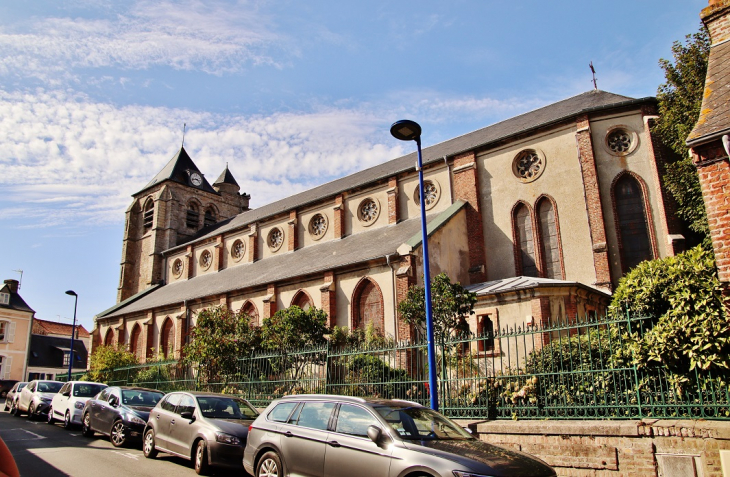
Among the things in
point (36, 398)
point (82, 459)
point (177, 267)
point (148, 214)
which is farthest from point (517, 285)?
point (148, 214)

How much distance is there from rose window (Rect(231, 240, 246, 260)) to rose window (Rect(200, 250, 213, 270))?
2400mm

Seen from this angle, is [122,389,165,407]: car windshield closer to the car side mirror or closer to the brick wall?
the car side mirror

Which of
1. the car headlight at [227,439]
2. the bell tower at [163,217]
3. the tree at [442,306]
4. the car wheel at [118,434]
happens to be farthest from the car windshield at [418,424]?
the bell tower at [163,217]

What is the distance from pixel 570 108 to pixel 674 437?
700 inches

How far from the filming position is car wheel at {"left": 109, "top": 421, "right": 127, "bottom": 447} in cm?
1149

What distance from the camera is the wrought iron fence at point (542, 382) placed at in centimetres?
755

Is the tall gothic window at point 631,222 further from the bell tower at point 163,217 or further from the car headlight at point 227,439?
the bell tower at point 163,217

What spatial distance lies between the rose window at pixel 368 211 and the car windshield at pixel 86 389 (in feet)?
47.7

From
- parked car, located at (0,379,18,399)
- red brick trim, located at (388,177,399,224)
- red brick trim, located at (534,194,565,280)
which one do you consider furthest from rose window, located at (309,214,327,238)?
parked car, located at (0,379,18,399)

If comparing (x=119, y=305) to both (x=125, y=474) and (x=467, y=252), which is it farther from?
(x=125, y=474)

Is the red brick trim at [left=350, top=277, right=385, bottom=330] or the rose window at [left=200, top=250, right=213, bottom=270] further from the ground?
the rose window at [left=200, top=250, right=213, bottom=270]

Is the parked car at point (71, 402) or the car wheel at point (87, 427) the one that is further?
the parked car at point (71, 402)

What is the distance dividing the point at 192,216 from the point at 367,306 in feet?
85.6

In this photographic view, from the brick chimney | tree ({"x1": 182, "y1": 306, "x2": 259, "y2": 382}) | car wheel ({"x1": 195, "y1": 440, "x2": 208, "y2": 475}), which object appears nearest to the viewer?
car wheel ({"x1": 195, "y1": 440, "x2": 208, "y2": 475})
